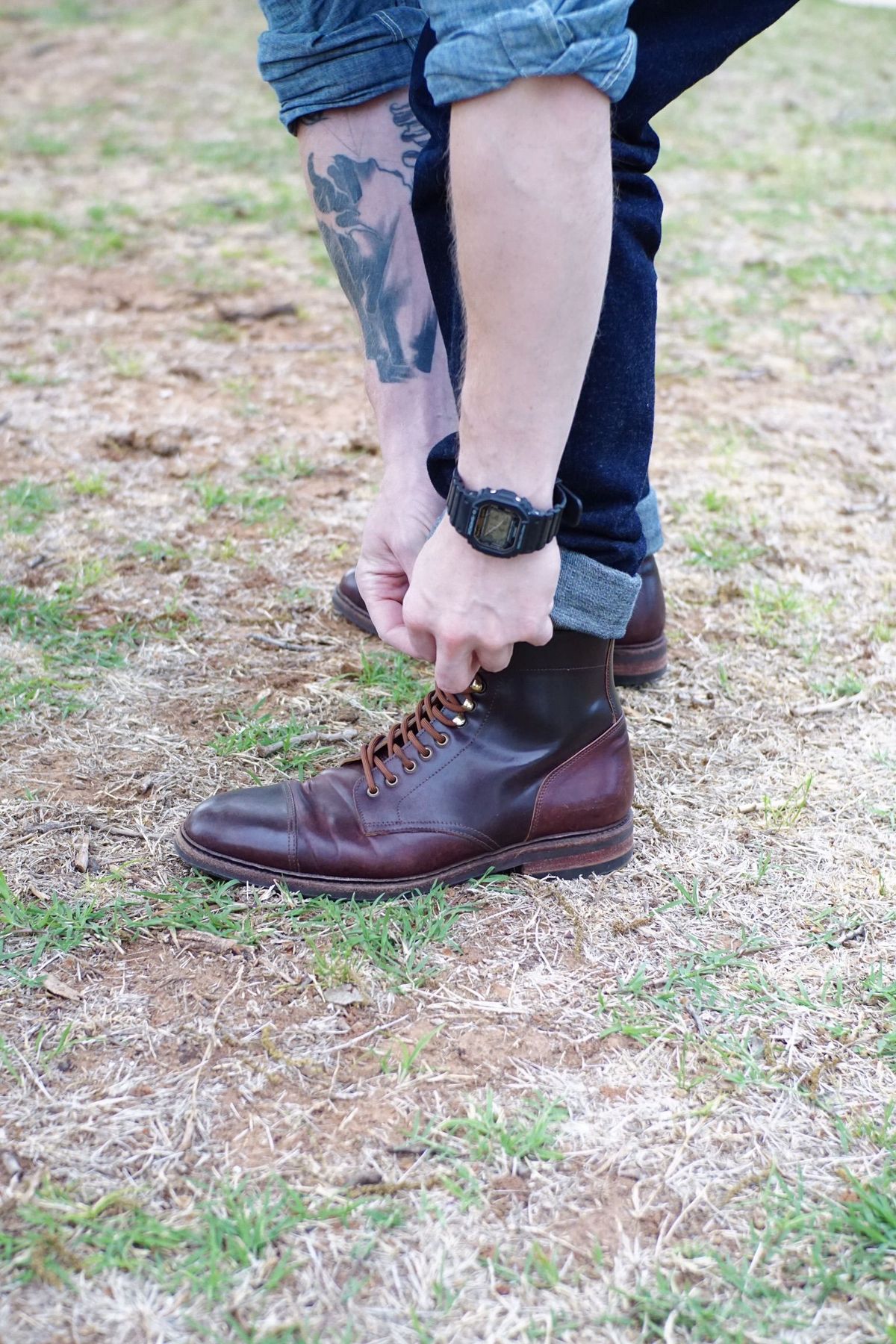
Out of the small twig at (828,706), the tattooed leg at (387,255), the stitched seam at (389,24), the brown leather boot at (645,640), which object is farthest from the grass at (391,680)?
the stitched seam at (389,24)

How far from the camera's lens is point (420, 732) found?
5.35 feet

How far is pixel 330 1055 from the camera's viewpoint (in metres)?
1.35

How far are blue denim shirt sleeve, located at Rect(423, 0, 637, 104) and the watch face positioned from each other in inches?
16.6

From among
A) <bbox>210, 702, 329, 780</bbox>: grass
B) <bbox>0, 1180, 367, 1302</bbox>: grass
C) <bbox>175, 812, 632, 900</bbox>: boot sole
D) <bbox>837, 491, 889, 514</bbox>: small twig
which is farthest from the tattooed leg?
<bbox>837, 491, 889, 514</bbox>: small twig

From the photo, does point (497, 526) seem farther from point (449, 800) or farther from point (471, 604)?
point (449, 800)

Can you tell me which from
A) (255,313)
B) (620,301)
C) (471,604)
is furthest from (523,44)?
(255,313)

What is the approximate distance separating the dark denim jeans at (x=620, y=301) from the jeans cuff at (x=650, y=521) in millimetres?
538

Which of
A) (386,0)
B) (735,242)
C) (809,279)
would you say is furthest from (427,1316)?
(735,242)

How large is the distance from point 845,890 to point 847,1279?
2.14ft

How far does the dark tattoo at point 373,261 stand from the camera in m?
1.88

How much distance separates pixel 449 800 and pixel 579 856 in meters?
0.23

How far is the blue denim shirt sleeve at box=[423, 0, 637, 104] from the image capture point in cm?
106

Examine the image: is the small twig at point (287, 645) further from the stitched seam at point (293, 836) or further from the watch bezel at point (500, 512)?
the watch bezel at point (500, 512)

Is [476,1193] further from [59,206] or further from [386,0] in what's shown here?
[59,206]
